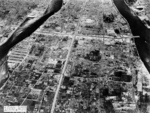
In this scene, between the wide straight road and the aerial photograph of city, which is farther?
the wide straight road

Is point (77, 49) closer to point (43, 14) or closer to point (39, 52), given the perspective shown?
point (39, 52)

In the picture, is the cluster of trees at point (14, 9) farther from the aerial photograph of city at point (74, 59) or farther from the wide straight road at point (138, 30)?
the wide straight road at point (138, 30)

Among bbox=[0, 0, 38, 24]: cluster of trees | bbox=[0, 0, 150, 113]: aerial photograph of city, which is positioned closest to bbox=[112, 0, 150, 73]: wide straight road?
bbox=[0, 0, 150, 113]: aerial photograph of city

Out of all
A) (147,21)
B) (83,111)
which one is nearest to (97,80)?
(83,111)

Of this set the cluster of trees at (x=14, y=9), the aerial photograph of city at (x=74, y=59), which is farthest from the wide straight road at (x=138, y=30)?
the cluster of trees at (x=14, y=9)

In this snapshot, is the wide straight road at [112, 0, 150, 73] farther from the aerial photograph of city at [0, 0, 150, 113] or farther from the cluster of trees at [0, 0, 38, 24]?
the cluster of trees at [0, 0, 38, 24]

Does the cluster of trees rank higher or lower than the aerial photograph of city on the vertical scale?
higher

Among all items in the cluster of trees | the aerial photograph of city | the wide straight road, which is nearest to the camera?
the aerial photograph of city
